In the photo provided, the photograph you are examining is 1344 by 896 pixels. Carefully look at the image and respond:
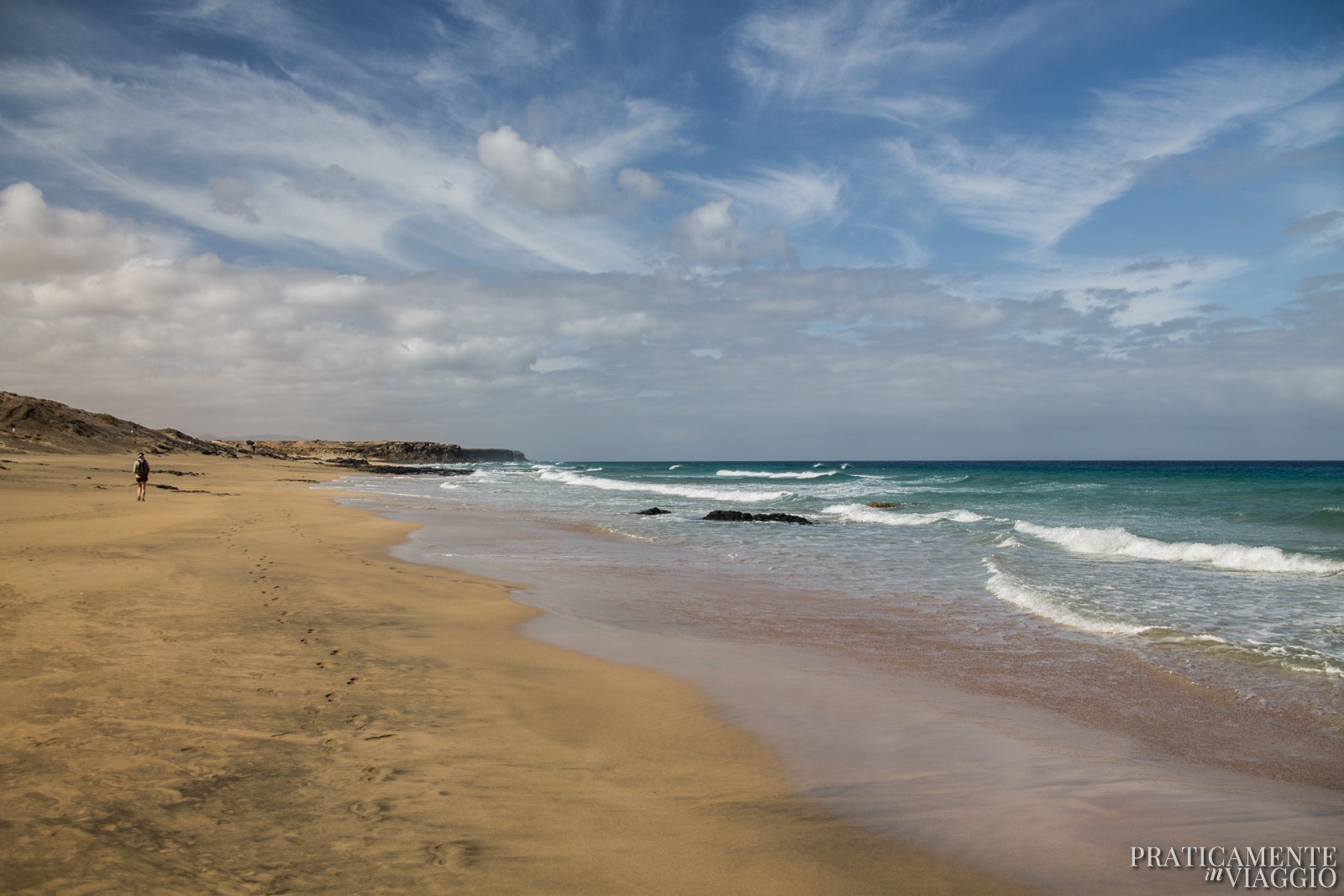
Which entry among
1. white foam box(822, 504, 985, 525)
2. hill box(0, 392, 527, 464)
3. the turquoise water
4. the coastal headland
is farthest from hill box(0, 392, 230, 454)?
the coastal headland

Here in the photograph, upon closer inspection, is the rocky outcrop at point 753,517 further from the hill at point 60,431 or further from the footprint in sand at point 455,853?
the hill at point 60,431

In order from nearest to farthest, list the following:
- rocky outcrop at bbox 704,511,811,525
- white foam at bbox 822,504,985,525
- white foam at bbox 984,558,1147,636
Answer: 1. white foam at bbox 984,558,1147,636
2. rocky outcrop at bbox 704,511,811,525
3. white foam at bbox 822,504,985,525

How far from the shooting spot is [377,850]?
3.21 metres

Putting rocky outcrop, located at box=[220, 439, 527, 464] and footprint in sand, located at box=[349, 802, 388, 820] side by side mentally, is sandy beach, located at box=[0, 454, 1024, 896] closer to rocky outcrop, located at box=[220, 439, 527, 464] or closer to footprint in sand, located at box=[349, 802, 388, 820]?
footprint in sand, located at box=[349, 802, 388, 820]

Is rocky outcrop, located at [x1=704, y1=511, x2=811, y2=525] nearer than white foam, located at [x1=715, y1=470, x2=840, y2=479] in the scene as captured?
Yes

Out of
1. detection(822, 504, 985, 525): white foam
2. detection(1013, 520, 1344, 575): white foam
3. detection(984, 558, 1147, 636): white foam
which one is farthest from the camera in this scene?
detection(822, 504, 985, 525): white foam

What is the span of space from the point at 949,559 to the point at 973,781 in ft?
38.3

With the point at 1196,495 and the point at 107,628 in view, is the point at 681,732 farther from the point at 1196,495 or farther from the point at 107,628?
the point at 1196,495

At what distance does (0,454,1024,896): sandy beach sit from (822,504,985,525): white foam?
1907cm

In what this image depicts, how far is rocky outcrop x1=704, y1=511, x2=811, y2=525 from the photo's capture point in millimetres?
24531

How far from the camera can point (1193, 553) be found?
1589cm

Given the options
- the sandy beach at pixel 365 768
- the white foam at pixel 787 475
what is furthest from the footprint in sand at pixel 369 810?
the white foam at pixel 787 475

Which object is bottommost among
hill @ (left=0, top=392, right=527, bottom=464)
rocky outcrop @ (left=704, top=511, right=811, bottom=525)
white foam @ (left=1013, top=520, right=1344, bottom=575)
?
rocky outcrop @ (left=704, top=511, right=811, bottom=525)

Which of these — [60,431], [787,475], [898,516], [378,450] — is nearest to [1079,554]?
[898,516]
